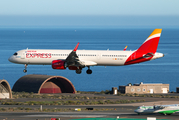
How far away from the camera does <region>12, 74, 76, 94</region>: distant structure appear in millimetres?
134125

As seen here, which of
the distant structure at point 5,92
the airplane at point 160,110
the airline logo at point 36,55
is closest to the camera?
the airplane at point 160,110

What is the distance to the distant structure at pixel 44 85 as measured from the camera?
440 ft

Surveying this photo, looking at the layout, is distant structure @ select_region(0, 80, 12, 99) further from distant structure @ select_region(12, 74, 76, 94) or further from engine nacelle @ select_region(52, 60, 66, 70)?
engine nacelle @ select_region(52, 60, 66, 70)

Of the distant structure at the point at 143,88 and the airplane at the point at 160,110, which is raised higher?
the distant structure at the point at 143,88

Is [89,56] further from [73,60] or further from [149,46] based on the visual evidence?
[149,46]

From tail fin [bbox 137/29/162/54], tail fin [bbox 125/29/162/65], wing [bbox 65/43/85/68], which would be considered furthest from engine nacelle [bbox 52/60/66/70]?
tail fin [bbox 137/29/162/54]

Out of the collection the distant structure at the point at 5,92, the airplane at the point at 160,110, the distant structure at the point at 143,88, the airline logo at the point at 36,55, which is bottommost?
the airplane at the point at 160,110

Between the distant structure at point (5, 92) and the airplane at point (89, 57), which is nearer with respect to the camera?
the airplane at point (89, 57)

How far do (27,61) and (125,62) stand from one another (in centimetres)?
2209

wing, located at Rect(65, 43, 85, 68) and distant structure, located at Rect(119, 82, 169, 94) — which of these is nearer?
wing, located at Rect(65, 43, 85, 68)

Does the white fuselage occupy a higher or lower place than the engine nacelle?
higher

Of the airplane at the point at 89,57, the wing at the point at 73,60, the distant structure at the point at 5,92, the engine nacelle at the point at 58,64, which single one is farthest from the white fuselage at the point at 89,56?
the distant structure at the point at 5,92

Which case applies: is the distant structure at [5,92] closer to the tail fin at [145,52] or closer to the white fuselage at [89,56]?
the white fuselage at [89,56]

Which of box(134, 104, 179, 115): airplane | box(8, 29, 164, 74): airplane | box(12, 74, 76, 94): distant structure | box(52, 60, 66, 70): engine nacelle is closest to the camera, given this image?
box(134, 104, 179, 115): airplane
